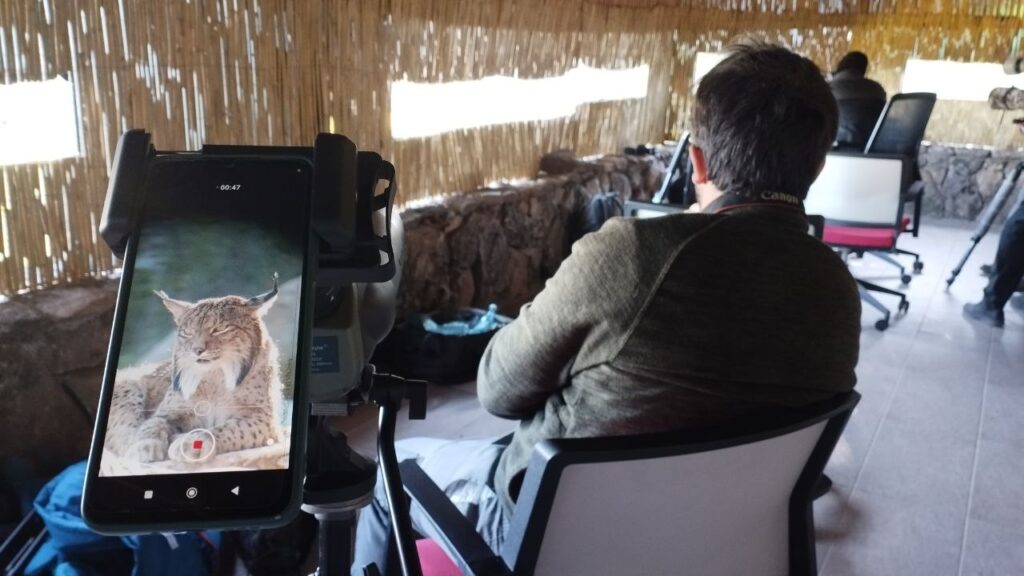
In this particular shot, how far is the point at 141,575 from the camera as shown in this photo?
5.52 feet

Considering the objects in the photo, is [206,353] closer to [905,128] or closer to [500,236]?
[500,236]

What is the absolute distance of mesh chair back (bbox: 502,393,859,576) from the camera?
844 mm

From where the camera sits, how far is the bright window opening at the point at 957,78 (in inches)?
257

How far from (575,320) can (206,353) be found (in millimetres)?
531

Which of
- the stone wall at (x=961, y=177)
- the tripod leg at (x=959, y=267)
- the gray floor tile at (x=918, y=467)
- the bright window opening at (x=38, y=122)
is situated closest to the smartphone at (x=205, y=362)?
the bright window opening at (x=38, y=122)

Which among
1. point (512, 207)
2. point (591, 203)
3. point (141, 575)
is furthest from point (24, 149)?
point (591, 203)

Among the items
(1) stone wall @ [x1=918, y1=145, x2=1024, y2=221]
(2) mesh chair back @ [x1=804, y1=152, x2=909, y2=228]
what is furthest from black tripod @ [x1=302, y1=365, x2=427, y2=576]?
(1) stone wall @ [x1=918, y1=145, x2=1024, y2=221]

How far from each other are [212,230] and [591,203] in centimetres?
354

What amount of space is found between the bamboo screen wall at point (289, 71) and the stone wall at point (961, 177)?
2760 mm

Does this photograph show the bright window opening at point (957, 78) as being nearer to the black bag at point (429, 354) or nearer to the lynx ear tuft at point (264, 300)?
the black bag at point (429, 354)

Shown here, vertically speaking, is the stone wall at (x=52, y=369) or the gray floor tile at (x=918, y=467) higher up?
the stone wall at (x=52, y=369)

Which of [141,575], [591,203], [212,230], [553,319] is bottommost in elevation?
[141,575]

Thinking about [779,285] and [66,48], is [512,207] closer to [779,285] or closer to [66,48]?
[66,48]

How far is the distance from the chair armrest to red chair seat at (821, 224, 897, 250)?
10.7ft
